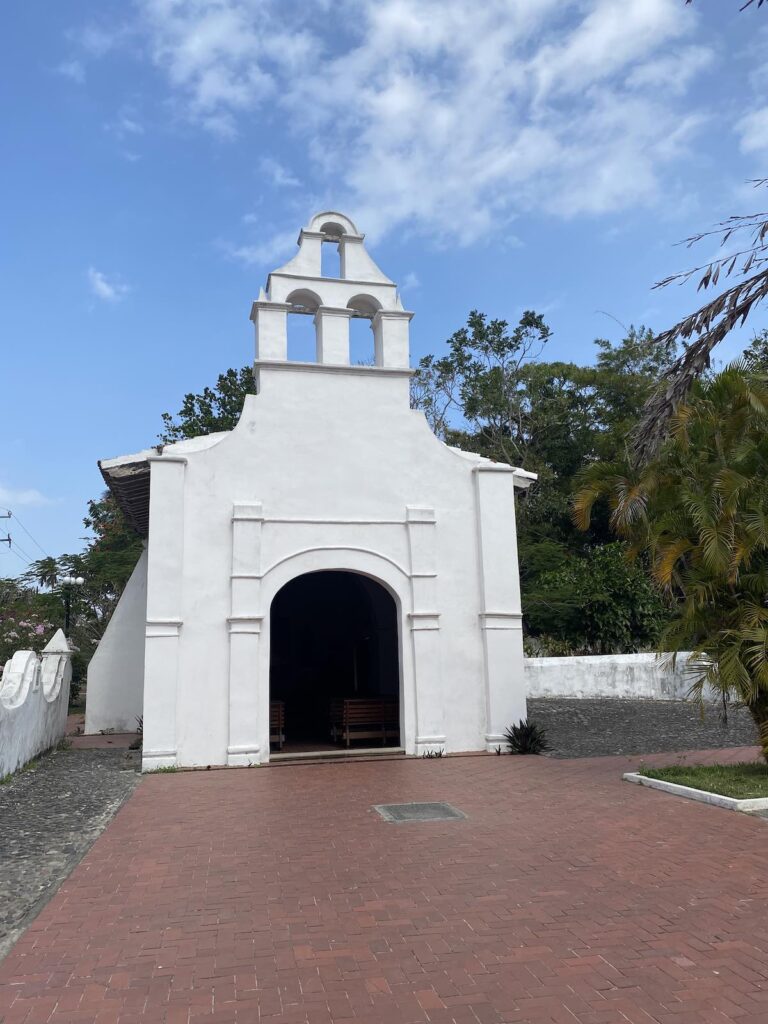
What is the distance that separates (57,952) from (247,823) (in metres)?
3.35

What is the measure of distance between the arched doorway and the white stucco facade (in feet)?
8.93

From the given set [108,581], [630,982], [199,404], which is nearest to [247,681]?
[630,982]

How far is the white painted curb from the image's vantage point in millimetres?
8016

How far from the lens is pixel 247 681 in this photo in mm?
11758

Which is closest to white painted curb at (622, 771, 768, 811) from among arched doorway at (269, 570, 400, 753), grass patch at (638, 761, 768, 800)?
grass patch at (638, 761, 768, 800)

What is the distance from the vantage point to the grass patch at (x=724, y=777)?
8.50 metres

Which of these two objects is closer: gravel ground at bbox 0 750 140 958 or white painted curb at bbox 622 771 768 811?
gravel ground at bbox 0 750 140 958

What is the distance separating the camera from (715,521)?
9.07 meters

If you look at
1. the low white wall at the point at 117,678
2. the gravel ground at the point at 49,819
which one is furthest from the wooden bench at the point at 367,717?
the low white wall at the point at 117,678

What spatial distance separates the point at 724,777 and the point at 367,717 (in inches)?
228

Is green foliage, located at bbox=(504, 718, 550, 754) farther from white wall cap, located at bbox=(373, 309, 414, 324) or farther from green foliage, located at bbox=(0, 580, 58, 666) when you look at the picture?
green foliage, located at bbox=(0, 580, 58, 666)

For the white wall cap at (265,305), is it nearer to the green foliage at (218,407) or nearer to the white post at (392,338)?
the white post at (392,338)

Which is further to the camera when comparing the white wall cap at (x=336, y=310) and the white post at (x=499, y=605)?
the white wall cap at (x=336, y=310)

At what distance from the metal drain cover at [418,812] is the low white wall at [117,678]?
33.3ft
